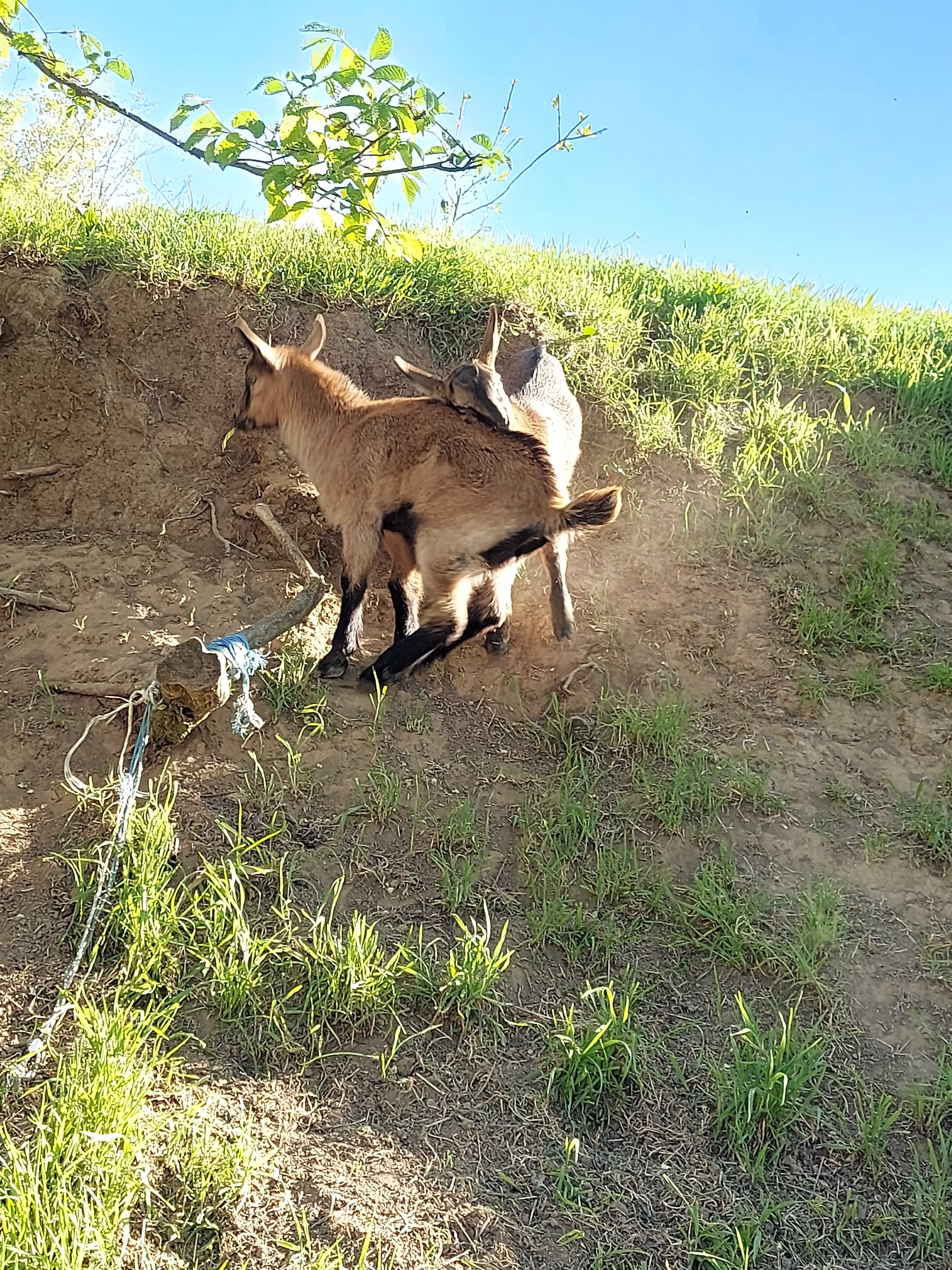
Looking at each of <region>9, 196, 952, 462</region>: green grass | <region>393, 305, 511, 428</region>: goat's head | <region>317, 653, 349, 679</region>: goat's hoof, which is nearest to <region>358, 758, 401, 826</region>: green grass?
<region>317, 653, 349, 679</region>: goat's hoof

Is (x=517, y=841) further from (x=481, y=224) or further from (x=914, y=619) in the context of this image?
(x=481, y=224)

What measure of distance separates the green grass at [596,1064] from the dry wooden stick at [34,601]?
3079 mm

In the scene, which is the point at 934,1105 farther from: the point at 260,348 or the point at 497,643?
the point at 260,348

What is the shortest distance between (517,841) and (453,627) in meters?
Answer: 1.11

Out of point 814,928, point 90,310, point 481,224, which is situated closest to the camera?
point 814,928

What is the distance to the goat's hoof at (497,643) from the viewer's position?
5059mm

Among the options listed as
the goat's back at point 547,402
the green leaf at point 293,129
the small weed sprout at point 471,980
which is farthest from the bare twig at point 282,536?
the small weed sprout at point 471,980

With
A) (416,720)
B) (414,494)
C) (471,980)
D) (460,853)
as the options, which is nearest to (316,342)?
(414,494)

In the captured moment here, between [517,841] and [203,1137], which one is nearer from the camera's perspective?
[203,1137]

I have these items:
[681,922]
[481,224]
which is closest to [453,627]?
[681,922]

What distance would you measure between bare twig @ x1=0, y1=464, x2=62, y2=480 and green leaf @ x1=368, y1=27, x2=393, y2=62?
3.30 meters

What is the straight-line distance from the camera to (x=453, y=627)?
15.3 ft

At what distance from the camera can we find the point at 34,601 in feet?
15.6

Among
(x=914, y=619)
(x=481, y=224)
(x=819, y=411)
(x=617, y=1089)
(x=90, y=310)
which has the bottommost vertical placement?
(x=617, y=1089)
